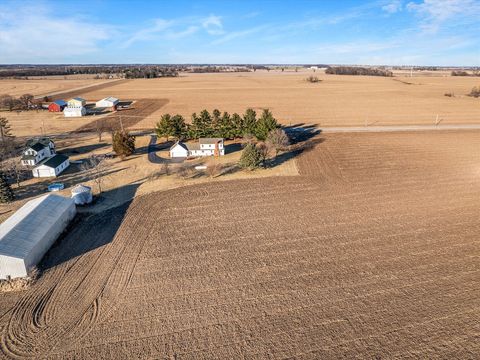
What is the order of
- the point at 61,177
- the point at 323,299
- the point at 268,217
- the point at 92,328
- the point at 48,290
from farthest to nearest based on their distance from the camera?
the point at 61,177 < the point at 268,217 < the point at 48,290 < the point at 323,299 < the point at 92,328

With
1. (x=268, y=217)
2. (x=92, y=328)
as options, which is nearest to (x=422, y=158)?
(x=268, y=217)

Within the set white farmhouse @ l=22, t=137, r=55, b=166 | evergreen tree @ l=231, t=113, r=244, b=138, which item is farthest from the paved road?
white farmhouse @ l=22, t=137, r=55, b=166

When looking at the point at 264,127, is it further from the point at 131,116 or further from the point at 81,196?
the point at 131,116

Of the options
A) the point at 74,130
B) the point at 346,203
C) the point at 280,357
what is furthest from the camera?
the point at 74,130

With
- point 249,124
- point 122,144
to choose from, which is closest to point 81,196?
point 122,144

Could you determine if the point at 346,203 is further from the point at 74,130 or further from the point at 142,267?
the point at 74,130
